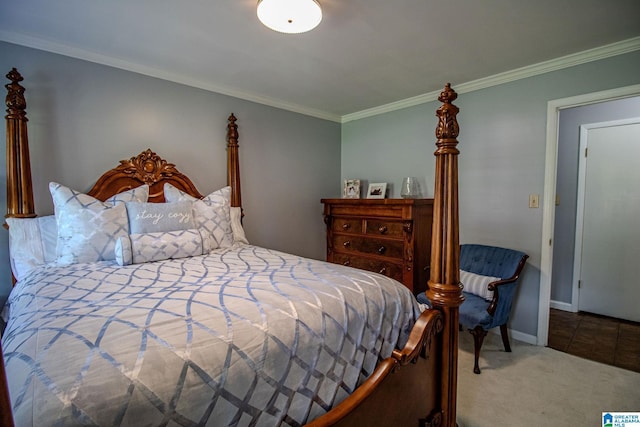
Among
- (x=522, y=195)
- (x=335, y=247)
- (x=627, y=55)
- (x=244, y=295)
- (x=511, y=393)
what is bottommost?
(x=511, y=393)

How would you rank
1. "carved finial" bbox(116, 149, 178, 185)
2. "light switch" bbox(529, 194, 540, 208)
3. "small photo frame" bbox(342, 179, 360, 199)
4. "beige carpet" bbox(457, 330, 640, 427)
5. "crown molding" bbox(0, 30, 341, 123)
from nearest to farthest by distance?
"beige carpet" bbox(457, 330, 640, 427) < "crown molding" bbox(0, 30, 341, 123) < "carved finial" bbox(116, 149, 178, 185) < "light switch" bbox(529, 194, 540, 208) < "small photo frame" bbox(342, 179, 360, 199)

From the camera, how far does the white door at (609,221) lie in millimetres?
2979

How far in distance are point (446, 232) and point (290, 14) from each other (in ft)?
4.46

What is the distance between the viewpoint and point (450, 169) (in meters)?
1.30

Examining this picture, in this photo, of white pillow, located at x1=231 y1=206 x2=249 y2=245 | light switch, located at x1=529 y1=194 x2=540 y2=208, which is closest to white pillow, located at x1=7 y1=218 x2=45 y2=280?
white pillow, located at x1=231 y1=206 x2=249 y2=245

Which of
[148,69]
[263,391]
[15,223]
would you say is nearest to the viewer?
[263,391]

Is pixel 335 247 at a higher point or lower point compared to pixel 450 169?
lower

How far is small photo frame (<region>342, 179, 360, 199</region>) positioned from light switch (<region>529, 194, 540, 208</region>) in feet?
5.66

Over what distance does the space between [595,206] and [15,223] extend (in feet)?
16.0

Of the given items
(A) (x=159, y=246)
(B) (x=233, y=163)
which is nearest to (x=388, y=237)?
(B) (x=233, y=163)

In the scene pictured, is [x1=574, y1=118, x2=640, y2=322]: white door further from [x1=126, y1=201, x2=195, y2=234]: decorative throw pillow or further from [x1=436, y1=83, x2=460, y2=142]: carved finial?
[x1=126, y1=201, x2=195, y2=234]: decorative throw pillow

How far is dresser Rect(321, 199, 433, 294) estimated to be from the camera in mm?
2719

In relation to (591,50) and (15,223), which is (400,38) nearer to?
(591,50)

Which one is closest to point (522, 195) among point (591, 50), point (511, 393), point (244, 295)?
point (591, 50)
